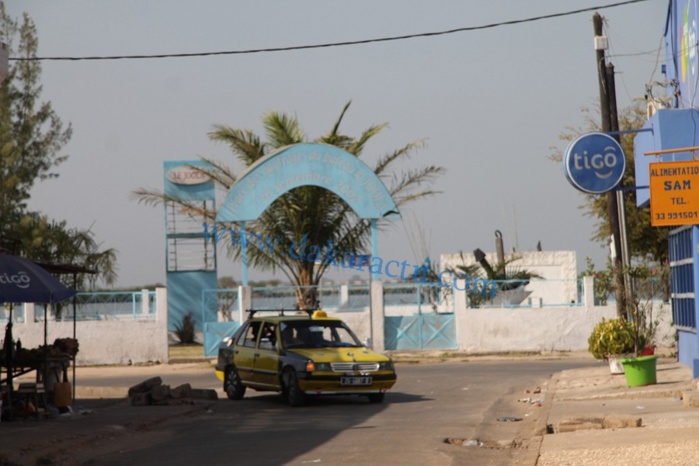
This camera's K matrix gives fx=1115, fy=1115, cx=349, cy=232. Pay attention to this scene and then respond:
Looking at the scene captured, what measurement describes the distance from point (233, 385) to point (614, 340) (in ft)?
23.6

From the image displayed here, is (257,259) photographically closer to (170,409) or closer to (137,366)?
(137,366)

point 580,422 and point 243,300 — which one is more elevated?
point 243,300

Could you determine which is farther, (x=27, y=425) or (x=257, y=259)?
(x=257, y=259)

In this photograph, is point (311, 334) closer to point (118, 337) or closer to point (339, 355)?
point (339, 355)

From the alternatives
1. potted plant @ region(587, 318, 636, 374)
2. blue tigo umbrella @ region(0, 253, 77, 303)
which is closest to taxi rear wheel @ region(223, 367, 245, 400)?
blue tigo umbrella @ region(0, 253, 77, 303)

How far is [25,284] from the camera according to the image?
607 inches

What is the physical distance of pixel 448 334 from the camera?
110ft

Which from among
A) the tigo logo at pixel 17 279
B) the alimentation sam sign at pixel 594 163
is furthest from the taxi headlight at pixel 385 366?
the tigo logo at pixel 17 279

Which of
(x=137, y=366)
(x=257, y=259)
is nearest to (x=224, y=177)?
(x=257, y=259)

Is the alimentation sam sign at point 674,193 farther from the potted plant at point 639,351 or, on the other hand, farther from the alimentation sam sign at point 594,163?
the alimentation sam sign at point 594,163

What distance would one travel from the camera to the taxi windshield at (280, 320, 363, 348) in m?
19.7

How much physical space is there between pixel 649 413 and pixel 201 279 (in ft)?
105

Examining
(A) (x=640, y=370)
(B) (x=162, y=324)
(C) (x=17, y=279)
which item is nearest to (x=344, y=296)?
(B) (x=162, y=324)

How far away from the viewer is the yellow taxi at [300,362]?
18641 millimetres
